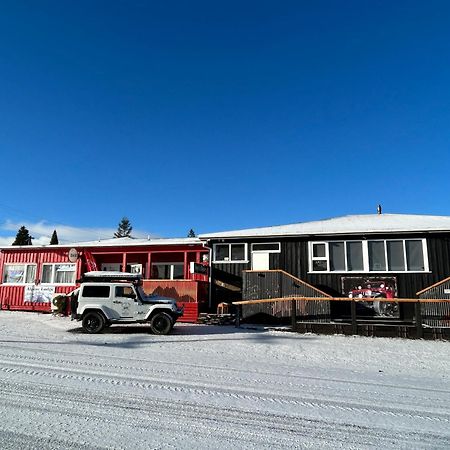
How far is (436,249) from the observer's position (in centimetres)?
1574

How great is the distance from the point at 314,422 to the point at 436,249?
13237 millimetres

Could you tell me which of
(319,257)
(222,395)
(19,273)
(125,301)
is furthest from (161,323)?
(19,273)

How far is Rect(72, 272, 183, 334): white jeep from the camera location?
504 inches

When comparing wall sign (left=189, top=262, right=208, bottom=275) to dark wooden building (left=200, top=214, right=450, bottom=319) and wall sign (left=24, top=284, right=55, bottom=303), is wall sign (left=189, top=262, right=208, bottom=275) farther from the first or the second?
wall sign (left=24, top=284, right=55, bottom=303)

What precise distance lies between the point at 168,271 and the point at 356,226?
1115 cm

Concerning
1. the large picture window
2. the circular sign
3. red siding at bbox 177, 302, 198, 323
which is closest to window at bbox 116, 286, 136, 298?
red siding at bbox 177, 302, 198, 323

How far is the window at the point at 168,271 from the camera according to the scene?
74.4 feet

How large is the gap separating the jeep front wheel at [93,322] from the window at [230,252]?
6700 mm

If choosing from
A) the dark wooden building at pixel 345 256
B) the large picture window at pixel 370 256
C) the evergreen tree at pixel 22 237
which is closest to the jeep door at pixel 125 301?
the dark wooden building at pixel 345 256

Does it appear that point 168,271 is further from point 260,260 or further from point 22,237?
point 22,237

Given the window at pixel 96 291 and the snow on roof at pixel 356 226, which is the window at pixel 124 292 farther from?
the snow on roof at pixel 356 226

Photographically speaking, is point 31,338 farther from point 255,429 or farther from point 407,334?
point 407,334

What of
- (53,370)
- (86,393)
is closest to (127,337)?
(53,370)

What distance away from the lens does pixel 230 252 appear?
18141 millimetres
